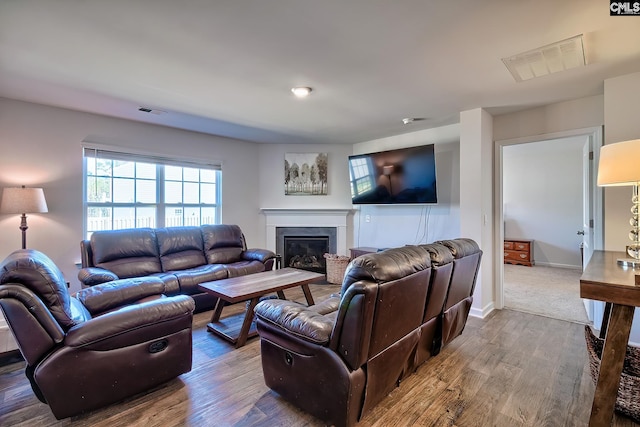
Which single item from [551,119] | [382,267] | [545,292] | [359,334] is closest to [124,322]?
[359,334]

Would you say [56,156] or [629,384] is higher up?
[56,156]

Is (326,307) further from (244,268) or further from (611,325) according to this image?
(244,268)

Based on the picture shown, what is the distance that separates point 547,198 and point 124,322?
7550 mm

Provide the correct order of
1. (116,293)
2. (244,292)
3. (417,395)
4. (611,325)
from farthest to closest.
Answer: (244,292), (116,293), (417,395), (611,325)

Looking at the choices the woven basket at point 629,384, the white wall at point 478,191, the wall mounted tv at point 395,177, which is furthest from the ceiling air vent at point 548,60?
the woven basket at point 629,384

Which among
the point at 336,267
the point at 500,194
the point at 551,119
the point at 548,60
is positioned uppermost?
the point at 548,60

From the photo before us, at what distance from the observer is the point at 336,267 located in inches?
196

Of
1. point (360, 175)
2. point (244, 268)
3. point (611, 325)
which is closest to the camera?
point (611, 325)

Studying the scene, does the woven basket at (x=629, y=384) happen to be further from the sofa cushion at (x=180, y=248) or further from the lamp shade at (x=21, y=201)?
the lamp shade at (x=21, y=201)

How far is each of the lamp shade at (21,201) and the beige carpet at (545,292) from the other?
547 cm

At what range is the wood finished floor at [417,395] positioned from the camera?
1.75m

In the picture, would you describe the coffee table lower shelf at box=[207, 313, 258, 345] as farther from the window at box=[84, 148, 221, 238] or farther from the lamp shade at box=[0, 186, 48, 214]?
the lamp shade at box=[0, 186, 48, 214]

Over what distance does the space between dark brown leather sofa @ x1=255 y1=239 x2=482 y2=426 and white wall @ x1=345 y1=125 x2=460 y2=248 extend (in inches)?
89.2

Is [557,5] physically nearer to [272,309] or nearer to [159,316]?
[272,309]
